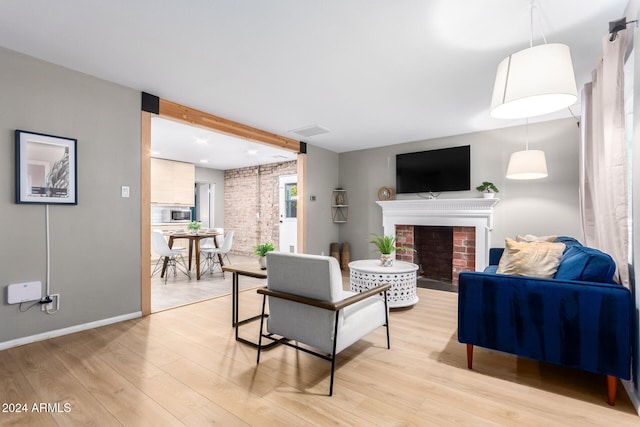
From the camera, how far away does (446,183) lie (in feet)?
16.3

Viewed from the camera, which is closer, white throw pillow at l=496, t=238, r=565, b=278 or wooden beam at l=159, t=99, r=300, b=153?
white throw pillow at l=496, t=238, r=565, b=278

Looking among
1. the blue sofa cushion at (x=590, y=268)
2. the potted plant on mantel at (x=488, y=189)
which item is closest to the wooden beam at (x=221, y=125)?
the potted plant on mantel at (x=488, y=189)

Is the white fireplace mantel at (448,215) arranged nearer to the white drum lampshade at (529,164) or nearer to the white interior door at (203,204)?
the white drum lampshade at (529,164)

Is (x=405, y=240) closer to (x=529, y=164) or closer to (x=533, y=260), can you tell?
(x=529, y=164)

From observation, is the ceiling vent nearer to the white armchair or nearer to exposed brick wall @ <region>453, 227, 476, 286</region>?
exposed brick wall @ <region>453, 227, 476, 286</region>

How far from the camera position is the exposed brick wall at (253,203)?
768 cm

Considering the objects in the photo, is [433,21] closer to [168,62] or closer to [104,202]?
[168,62]

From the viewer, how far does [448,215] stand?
4855 millimetres

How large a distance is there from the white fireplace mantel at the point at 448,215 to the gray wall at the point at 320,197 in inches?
42.6

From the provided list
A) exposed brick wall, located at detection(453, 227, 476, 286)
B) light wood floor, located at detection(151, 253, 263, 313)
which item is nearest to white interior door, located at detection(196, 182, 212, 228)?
light wood floor, located at detection(151, 253, 263, 313)

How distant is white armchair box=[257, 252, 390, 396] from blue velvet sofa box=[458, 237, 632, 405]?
27.8 inches

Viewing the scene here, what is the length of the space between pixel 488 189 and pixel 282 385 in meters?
4.01

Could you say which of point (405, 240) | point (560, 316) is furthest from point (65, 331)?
point (405, 240)

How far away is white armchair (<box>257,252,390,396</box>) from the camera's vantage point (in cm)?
191
